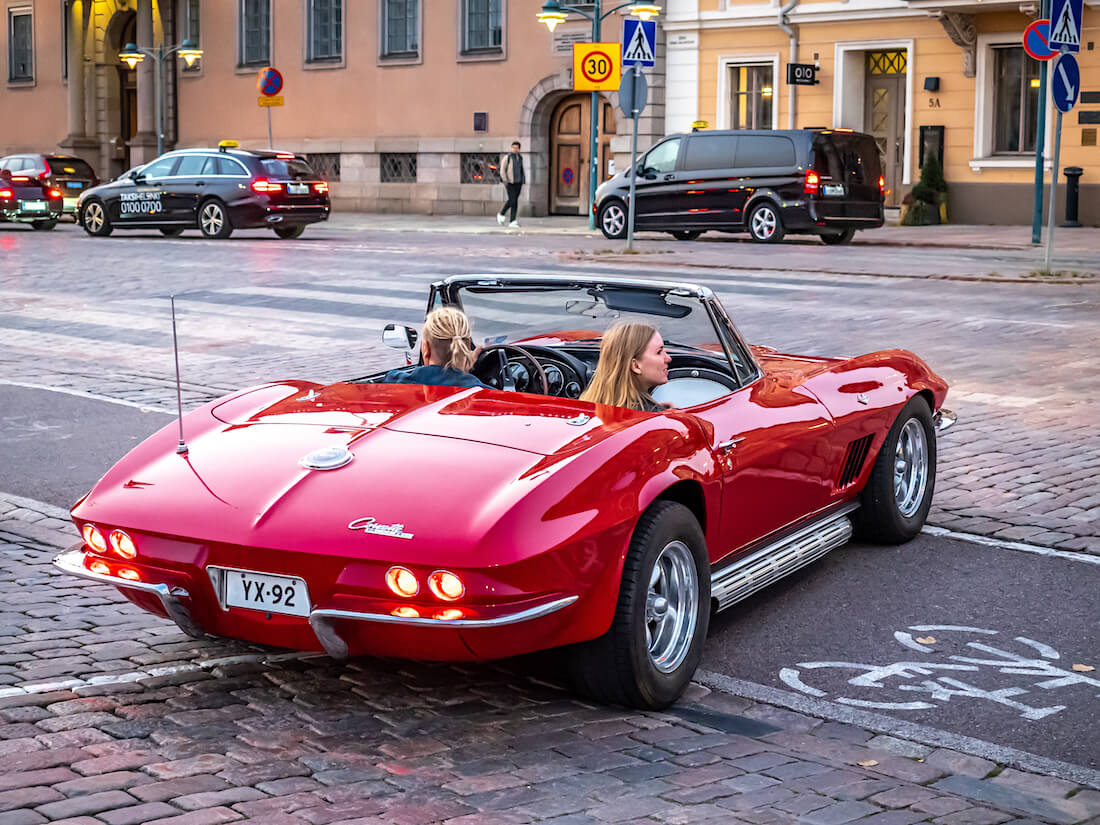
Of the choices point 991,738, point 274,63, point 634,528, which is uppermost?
point 274,63

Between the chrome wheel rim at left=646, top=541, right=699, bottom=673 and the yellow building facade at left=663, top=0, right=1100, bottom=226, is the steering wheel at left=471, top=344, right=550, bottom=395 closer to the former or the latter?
the chrome wheel rim at left=646, top=541, right=699, bottom=673

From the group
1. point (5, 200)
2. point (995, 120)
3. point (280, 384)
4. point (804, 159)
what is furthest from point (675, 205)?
point (280, 384)

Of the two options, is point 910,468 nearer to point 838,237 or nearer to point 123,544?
point 123,544

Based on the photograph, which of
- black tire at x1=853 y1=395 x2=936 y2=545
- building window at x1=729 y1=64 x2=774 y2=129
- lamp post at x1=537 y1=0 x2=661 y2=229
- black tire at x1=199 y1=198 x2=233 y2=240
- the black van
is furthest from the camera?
building window at x1=729 y1=64 x2=774 y2=129

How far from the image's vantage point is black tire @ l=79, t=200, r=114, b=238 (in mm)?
29453

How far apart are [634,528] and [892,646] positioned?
4.06ft

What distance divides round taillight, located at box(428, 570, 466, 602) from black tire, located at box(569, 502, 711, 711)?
482 millimetres

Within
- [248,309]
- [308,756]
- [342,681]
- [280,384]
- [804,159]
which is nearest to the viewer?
[308,756]

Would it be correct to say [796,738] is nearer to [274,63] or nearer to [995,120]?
[995,120]

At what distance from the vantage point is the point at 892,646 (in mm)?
5332

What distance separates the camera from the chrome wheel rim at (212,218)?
28.2 metres

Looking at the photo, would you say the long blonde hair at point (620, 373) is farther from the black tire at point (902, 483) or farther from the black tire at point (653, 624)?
the black tire at point (902, 483)

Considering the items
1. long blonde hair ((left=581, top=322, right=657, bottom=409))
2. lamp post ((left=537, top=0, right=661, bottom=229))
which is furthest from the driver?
lamp post ((left=537, top=0, right=661, bottom=229))

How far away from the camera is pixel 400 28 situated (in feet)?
135
